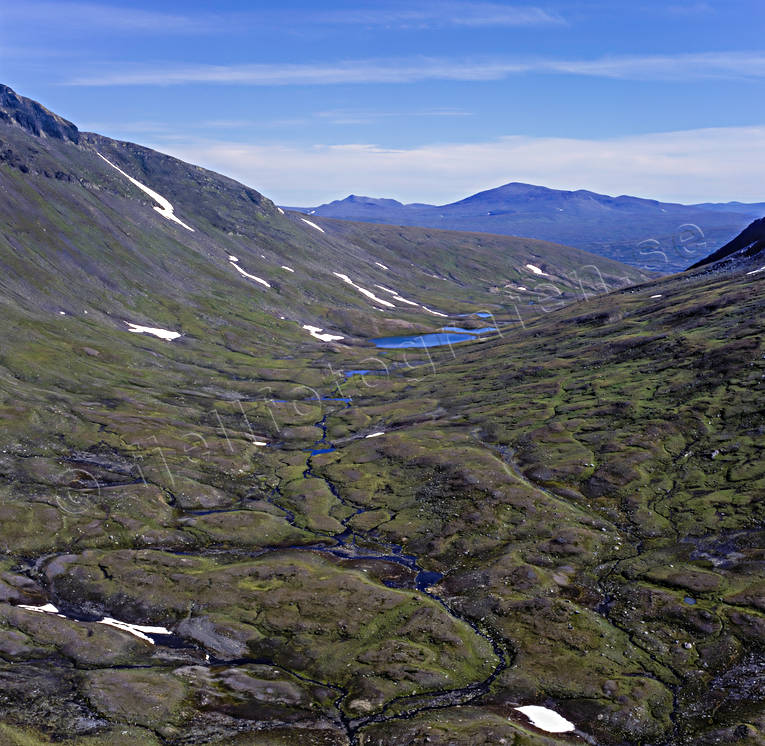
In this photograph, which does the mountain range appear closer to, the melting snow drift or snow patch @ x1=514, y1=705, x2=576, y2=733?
snow patch @ x1=514, y1=705, x2=576, y2=733

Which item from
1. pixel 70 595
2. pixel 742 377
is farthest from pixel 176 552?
pixel 742 377

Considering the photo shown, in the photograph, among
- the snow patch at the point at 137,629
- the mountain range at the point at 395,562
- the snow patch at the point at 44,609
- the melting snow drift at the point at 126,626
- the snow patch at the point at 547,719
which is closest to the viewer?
the snow patch at the point at 547,719

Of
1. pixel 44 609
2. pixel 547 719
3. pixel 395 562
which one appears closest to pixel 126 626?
pixel 44 609

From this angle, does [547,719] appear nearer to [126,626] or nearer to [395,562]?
[395,562]

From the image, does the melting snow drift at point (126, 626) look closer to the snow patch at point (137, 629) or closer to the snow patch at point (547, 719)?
the snow patch at point (137, 629)

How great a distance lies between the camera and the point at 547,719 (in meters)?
66.9

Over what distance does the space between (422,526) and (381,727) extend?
50298mm

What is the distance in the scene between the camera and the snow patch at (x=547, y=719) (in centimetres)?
6536

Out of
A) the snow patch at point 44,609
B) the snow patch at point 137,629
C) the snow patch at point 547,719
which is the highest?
the snow patch at point 44,609

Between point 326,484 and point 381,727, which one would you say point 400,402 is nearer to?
point 326,484

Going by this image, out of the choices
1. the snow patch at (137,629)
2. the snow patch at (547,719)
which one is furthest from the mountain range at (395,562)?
the snow patch at (137,629)

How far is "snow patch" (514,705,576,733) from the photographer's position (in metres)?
65.4

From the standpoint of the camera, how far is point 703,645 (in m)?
77.1

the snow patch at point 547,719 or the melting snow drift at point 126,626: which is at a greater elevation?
the melting snow drift at point 126,626
